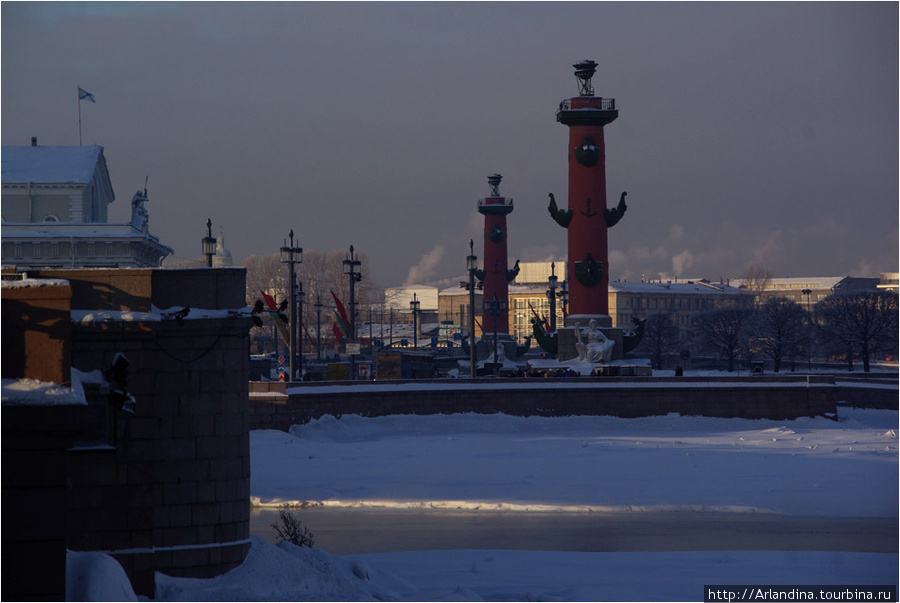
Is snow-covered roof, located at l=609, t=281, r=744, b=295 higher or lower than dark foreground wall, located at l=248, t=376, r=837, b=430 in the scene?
higher

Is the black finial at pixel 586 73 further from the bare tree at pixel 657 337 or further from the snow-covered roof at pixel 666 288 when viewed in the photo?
the snow-covered roof at pixel 666 288

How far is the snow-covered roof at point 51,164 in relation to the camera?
54.3m

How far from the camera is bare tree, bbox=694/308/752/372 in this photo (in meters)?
82.0

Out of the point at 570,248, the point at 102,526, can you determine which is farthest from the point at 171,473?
the point at 570,248

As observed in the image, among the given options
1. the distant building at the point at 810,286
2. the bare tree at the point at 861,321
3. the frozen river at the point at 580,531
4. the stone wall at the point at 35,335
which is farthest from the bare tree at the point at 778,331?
the distant building at the point at 810,286

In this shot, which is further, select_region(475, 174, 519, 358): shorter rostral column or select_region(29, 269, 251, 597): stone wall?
select_region(475, 174, 519, 358): shorter rostral column

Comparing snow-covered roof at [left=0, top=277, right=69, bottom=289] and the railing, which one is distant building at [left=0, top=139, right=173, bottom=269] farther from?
snow-covered roof at [left=0, top=277, right=69, bottom=289]

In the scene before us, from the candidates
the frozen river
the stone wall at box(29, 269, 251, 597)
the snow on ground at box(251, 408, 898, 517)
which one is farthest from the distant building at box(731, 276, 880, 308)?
the stone wall at box(29, 269, 251, 597)

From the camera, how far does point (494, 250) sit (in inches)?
3519

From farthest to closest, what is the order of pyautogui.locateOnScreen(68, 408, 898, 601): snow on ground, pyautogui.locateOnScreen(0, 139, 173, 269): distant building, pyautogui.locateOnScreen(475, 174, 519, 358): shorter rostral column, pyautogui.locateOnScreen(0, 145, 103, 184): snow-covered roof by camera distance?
1. pyautogui.locateOnScreen(475, 174, 519, 358): shorter rostral column
2. pyautogui.locateOnScreen(0, 145, 103, 184): snow-covered roof
3. pyautogui.locateOnScreen(0, 139, 173, 269): distant building
4. pyautogui.locateOnScreen(68, 408, 898, 601): snow on ground

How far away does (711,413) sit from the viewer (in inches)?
1742

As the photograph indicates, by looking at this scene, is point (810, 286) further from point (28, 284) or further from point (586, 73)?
point (28, 284)

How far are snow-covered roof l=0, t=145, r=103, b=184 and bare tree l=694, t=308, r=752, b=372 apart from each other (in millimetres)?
42227

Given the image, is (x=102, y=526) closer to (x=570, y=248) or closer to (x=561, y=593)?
(x=561, y=593)
